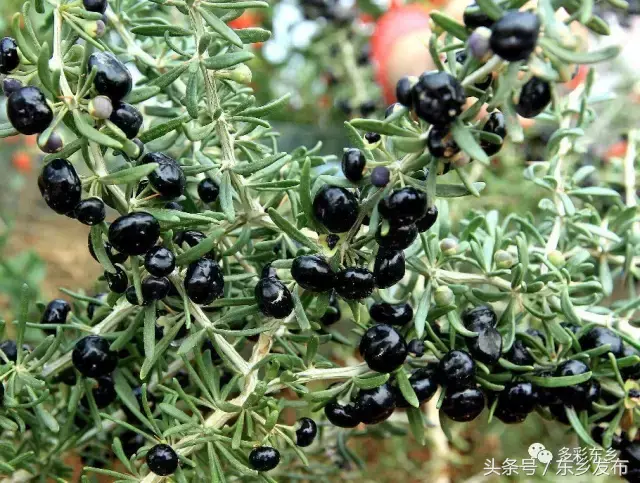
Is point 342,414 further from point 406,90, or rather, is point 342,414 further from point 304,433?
point 406,90

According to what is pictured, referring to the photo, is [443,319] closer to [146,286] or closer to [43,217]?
[146,286]

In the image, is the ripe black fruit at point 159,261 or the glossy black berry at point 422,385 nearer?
the ripe black fruit at point 159,261

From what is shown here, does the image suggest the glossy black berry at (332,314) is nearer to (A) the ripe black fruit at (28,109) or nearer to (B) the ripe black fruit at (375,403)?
(B) the ripe black fruit at (375,403)

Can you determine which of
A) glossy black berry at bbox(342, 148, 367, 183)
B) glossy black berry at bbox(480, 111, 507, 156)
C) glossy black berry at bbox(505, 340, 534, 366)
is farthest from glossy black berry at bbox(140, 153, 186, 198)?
glossy black berry at bbox(505, 340, 534, 366)

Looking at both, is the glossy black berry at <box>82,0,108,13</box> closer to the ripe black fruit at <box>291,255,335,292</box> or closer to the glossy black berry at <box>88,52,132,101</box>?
the glossy black berry at <box>88,52,132,101</box>

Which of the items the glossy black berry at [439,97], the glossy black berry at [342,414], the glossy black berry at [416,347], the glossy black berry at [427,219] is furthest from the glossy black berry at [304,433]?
→ the glossy black berry at [439,97]

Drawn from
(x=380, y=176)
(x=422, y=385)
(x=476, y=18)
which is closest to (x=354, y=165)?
(x=380, y=176)
